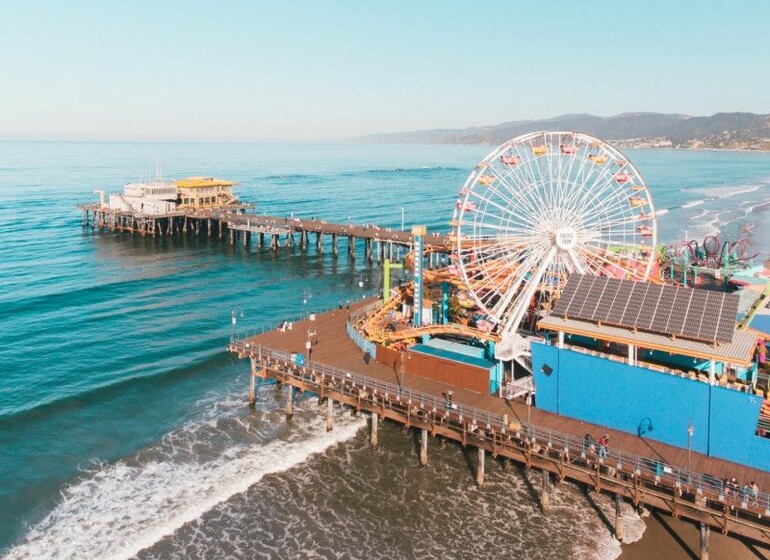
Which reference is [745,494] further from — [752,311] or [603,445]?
[752,311]

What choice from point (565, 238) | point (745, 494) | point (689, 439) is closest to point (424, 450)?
point (689, 439)

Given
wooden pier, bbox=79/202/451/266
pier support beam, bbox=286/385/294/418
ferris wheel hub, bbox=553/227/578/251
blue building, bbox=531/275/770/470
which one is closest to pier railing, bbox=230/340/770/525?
pier support beam, bbox=286/385/294/418

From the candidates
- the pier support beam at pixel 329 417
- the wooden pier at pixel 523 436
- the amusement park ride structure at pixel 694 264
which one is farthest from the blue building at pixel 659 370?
the amusement park ride structure at pixel 694 264

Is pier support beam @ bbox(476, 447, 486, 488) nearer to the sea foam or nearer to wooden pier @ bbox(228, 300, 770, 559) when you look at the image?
wooden pier @ bbox(228, 300, 770, 559)

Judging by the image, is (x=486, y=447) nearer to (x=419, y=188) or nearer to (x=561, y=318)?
(x=561, y=318)

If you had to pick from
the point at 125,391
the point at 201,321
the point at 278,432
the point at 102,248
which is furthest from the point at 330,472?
the point at 102,248

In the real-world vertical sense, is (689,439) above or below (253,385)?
above
